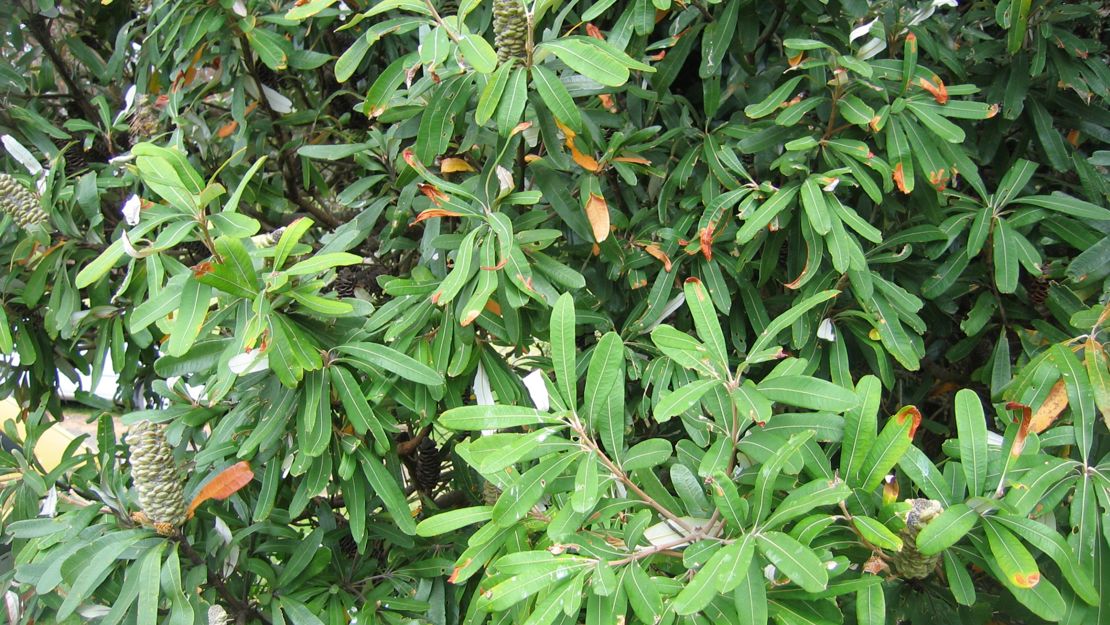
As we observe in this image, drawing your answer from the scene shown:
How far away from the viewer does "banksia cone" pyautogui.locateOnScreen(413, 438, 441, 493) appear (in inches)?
74.2

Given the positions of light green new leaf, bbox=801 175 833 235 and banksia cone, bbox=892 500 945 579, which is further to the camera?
light green new leaf, bbox=801 175 833 235

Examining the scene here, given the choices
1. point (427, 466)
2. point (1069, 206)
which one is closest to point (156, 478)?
point (427, 466)

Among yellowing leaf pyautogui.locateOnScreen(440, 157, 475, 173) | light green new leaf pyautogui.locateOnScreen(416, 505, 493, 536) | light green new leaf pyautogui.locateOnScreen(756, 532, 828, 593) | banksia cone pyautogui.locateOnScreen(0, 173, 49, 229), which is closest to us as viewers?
light green new leaf pyautogui.locateOnScreen(756, 532, 828, 593)

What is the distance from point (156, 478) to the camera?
4.27ft

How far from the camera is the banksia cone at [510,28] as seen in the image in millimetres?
1197

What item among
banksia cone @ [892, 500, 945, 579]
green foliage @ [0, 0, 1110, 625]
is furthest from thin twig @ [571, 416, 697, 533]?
banksia cone @ [892, 500, 945, 579]

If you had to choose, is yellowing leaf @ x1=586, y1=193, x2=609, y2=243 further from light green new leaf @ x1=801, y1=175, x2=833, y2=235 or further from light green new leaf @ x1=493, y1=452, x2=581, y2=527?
light green new leaf @ x1=493, y1=452, x2=581, y2=527

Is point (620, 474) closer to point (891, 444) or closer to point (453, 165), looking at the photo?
point (891, 444)

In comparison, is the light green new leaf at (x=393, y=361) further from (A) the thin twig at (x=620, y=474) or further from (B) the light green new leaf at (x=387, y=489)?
(A) the thin twig at (x=620, y=474)

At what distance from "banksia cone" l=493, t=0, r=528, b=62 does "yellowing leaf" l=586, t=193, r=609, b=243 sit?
0.28 m

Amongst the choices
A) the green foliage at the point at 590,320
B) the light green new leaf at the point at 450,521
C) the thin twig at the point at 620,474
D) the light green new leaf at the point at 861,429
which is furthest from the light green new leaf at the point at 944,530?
the light green new leaf at the point at 450,521

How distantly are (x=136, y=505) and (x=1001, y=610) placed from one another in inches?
59.4

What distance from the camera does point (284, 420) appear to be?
1.31 metres

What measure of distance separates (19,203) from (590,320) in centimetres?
124
